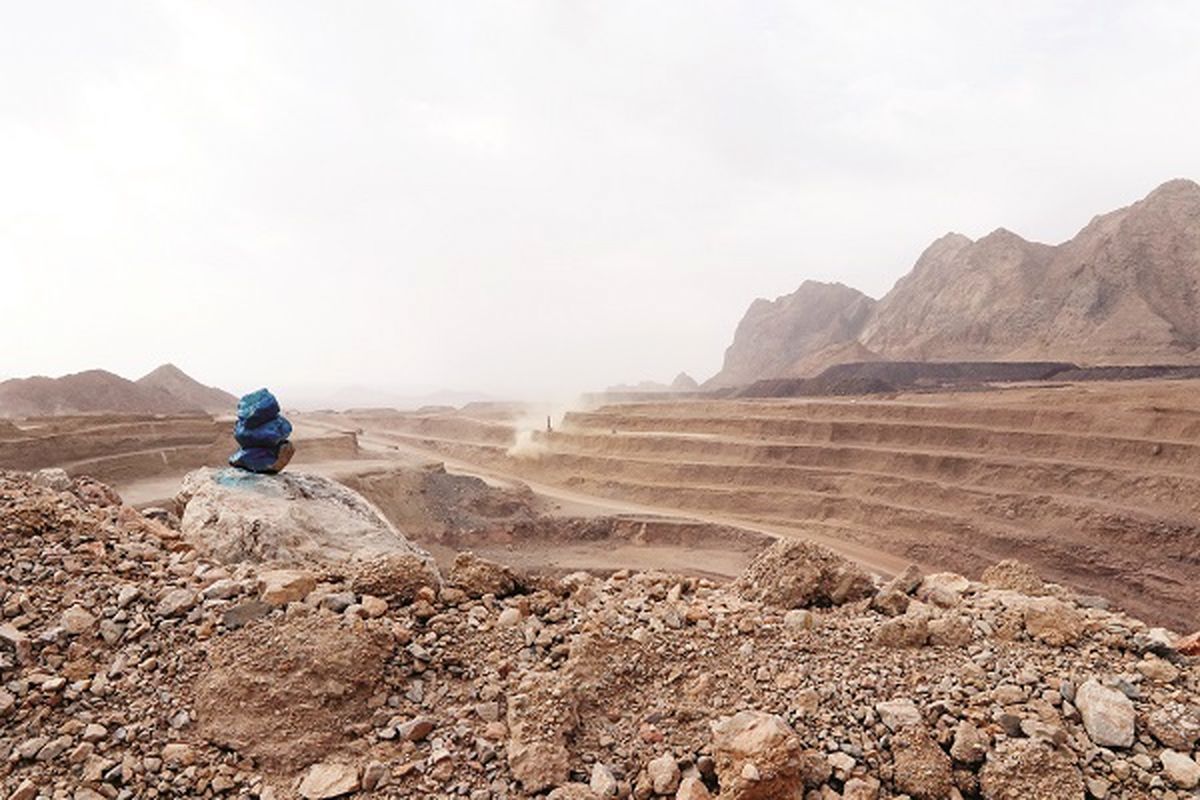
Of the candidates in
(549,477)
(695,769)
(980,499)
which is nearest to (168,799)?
(695,769)

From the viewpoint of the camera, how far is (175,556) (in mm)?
4875

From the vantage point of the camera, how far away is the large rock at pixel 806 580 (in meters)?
5.04

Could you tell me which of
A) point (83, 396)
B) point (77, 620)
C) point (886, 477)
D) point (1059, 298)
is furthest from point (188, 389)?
point (1059, 298)

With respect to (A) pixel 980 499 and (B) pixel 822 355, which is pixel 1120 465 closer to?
(A) pixel 980 499

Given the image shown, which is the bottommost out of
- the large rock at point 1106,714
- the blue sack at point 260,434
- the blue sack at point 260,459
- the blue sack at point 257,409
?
the large rock at point 1106,714

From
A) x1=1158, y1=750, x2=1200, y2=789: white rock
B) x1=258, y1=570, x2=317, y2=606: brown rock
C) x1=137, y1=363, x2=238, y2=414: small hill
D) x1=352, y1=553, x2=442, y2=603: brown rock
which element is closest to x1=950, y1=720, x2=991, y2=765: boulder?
x1=1158, y1=750, x2=1200, y2=789: white rock

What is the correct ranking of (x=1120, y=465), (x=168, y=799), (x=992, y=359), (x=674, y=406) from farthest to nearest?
(x=992, y=359), (x=674, y=406), (x=1120, y=465), (x=168, y=799)

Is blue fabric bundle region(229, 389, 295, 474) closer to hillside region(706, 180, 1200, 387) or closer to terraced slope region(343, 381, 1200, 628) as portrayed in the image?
terraced slope region(343, 381, 1200, 628)

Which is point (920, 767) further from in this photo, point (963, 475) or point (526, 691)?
point (963, 475)

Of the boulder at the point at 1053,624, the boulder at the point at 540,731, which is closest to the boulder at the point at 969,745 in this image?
the boulder at the point at 1053,624

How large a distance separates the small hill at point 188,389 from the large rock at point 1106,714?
244 ft

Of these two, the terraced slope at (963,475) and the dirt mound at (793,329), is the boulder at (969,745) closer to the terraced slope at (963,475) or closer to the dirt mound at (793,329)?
the terraced slope at (963,475)

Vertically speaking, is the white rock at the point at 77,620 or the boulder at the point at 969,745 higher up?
the white rock at the point at 77,620

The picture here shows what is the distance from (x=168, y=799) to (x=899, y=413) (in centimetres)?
3213
